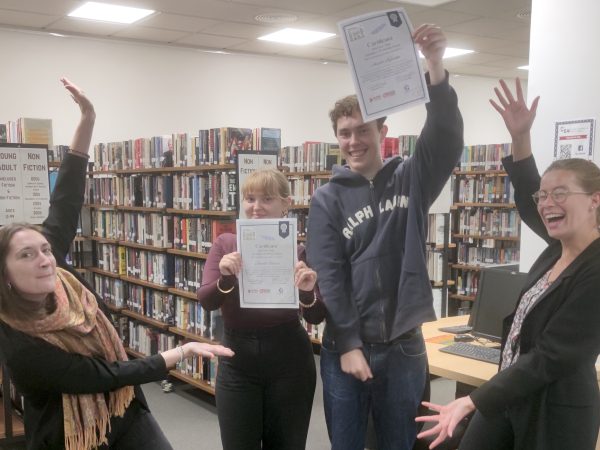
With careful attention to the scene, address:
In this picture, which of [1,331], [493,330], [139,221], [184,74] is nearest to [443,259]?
[493,330]

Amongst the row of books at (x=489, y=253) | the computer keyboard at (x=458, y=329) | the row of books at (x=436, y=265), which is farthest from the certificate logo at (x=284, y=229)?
the row of books at (x=489, y=253)

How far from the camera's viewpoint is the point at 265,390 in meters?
2.03

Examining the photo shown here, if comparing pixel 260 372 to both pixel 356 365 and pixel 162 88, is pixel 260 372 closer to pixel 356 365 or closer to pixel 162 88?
pixel 356 365

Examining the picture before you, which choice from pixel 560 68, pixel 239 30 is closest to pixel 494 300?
pixel 560 68

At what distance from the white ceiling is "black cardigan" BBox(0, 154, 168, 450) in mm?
4683

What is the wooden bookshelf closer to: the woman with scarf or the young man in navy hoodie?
the woman with scarf

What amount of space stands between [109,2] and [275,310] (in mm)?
5141

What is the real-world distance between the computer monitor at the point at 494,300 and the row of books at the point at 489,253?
4.14 meters

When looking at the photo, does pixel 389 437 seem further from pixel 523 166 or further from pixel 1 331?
pixel 1 331

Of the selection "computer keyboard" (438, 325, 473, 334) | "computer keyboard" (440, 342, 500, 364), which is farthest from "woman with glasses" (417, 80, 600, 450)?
"computer keyboard" (438, 325, 473, 334)

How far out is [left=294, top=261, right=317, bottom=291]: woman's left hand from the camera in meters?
1.83

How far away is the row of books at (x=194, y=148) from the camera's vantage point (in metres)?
4.17

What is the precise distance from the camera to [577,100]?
8.48 ft

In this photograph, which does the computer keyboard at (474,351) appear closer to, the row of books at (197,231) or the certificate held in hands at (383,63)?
the certificate held in hands at (383,63)
